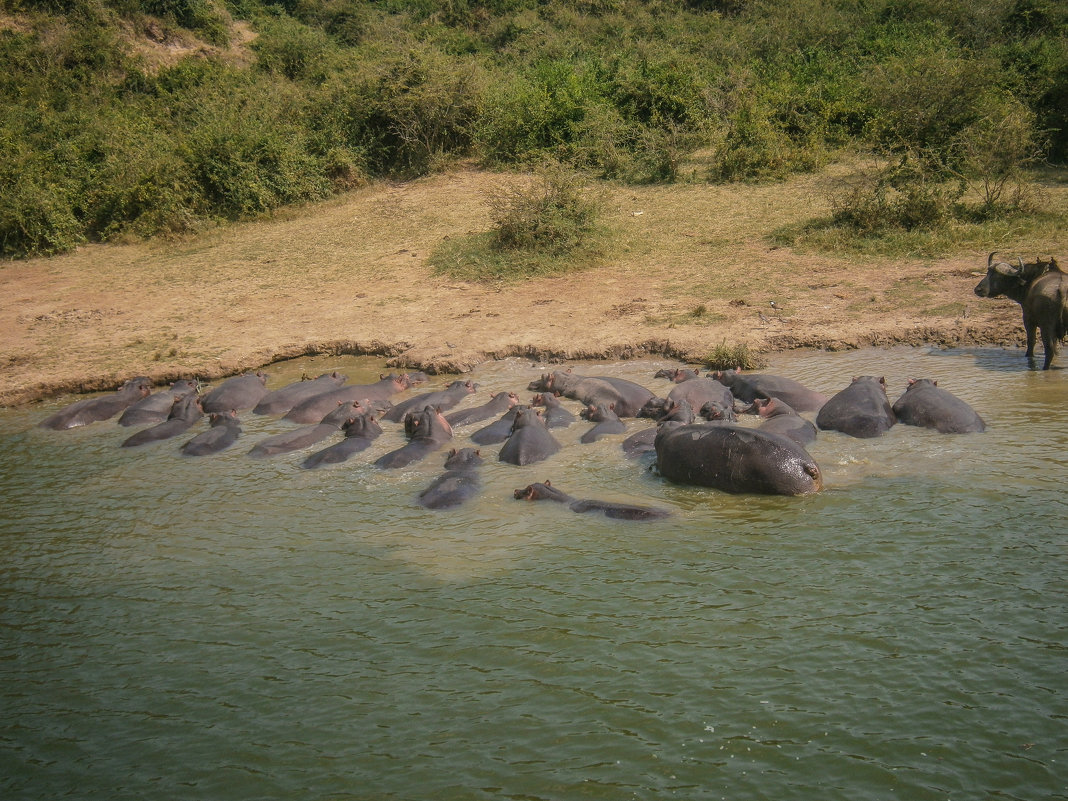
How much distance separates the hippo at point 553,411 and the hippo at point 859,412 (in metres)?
2.37

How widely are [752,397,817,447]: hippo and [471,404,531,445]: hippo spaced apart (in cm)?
227

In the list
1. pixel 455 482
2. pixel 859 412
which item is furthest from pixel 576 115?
pixel 455 482

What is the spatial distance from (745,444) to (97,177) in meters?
15.5

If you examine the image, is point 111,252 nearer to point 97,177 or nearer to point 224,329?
point 97,177

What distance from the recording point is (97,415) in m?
10.3

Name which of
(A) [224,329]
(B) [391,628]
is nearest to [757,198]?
(A) [224,329]

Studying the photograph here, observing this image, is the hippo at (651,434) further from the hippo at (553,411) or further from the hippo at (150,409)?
the hippo at (150,409)

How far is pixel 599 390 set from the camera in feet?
30.8

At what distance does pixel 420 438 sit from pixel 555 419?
1.33 m

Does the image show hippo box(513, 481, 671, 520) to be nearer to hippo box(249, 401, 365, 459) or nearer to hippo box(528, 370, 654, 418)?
hippo box(528, 370, 654, 418)

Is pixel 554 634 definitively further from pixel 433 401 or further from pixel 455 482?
pixel 433 401

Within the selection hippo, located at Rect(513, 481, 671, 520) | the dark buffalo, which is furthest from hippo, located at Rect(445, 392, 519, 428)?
the dark buffalo

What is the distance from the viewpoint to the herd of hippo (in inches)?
283

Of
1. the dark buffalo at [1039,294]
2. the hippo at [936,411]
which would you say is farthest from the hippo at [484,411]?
the dark buffalo at [1039,294]
